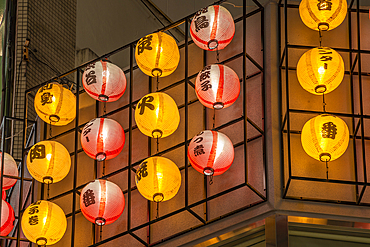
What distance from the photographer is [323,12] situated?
4801 millimetres

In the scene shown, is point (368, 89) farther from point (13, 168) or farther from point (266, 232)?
point (13, 168)

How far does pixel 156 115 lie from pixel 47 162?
1.33 m

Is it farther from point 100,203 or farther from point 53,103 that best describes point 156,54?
point 100,203

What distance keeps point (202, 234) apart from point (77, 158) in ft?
6.80

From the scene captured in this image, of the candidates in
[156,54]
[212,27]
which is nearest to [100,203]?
[156,54]

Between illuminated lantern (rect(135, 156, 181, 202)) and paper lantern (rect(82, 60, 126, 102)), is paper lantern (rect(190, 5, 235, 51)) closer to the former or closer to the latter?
paper lantern (rect(82, 60, 126, 102))

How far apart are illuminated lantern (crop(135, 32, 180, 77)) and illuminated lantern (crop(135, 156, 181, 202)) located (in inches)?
38.0

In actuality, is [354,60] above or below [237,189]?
above

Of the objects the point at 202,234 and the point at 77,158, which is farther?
the point at 77,158

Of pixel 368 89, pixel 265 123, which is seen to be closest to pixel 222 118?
pixel 265 123

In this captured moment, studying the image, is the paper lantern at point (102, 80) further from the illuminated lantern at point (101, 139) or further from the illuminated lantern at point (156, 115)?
the illuminated lantern at point (156, 115)

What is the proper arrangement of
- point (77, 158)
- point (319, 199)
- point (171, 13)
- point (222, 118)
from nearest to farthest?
1. point (319, 199)
2. point (222, 118)
3. point (77, 158)
4. point (171, 13)

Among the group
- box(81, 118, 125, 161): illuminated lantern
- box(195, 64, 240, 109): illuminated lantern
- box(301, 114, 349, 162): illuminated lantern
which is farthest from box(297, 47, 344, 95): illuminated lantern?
box(81, 118, 125, 161): illuminated lantern

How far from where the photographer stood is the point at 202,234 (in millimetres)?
5070
